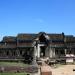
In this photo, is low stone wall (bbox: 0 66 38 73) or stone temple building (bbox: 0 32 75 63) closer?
low stone wall (bbox: 0 66 38 73)

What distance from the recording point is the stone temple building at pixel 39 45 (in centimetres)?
6825

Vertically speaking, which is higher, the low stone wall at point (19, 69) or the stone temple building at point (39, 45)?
the stone temple building at point (39, 45)

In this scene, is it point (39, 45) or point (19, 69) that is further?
point (39, 45)

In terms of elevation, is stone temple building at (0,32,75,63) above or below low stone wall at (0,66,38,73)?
above

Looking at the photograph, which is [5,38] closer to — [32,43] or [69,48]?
[32,43]

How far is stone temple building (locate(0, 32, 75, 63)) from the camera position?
6825 centimetres

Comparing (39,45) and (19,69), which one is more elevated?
(39,45)

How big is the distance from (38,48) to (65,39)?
8657 millimetres

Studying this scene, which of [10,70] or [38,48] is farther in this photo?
[38,48]

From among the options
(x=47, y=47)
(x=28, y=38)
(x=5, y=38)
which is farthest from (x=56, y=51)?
(x=5, y=38)

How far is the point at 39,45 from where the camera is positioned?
226ft

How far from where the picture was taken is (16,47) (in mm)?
69625

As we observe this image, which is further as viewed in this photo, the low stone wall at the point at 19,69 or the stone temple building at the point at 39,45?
the stone temple building at the point at 39,45

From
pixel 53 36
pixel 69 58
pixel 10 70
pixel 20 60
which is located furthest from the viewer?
pixel 53 36
